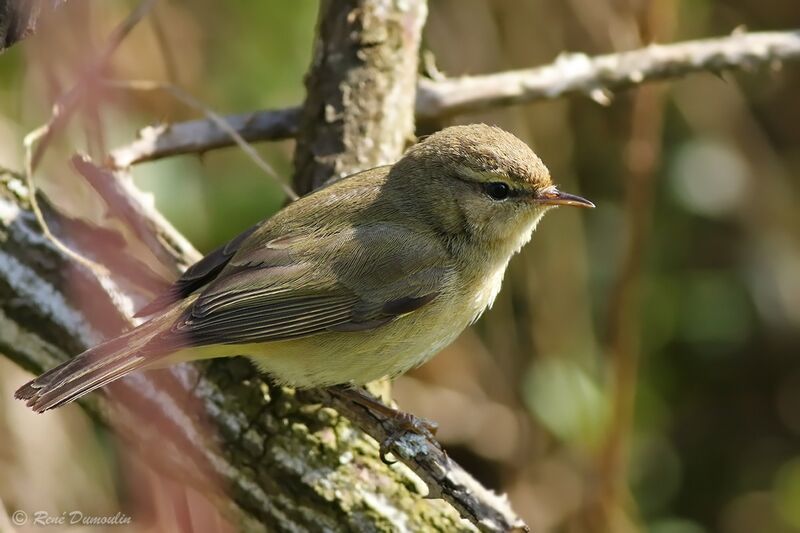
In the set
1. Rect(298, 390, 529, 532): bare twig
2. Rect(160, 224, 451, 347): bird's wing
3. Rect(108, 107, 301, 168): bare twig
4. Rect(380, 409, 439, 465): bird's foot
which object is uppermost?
Rect(108, 107, 301, 168): bare twig

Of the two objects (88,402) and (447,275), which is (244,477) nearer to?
(88,402)

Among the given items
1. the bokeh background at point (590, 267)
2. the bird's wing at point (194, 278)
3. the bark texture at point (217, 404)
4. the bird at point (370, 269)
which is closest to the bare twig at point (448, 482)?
the bark texture at point (217, 404)

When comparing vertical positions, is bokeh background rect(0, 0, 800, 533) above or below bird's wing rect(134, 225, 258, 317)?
above

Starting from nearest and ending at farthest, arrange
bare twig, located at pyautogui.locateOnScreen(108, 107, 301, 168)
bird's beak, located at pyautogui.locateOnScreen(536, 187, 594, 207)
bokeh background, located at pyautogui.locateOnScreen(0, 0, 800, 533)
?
bird's beak, located at pyautogui.locateOnScreen(536, 187, 594, 207) → bare twig, located at pyautogui.locateOnScreen(108, 107, 301, 168) → bokeh background, located at pyautogui.locateOnScreen(0, 0, 800, 533)

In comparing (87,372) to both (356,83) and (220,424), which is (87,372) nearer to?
(220,424)

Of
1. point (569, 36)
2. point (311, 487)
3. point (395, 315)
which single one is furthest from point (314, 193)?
point (569, 36)

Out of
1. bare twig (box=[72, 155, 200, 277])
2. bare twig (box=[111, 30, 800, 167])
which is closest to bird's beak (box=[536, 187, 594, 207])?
bare twig (box=[111, 30, 800, 167])

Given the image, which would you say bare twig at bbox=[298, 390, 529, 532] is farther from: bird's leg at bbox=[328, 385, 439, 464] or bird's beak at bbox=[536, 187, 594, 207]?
bird's beak at bbox=[536, 187, 594, 207]
